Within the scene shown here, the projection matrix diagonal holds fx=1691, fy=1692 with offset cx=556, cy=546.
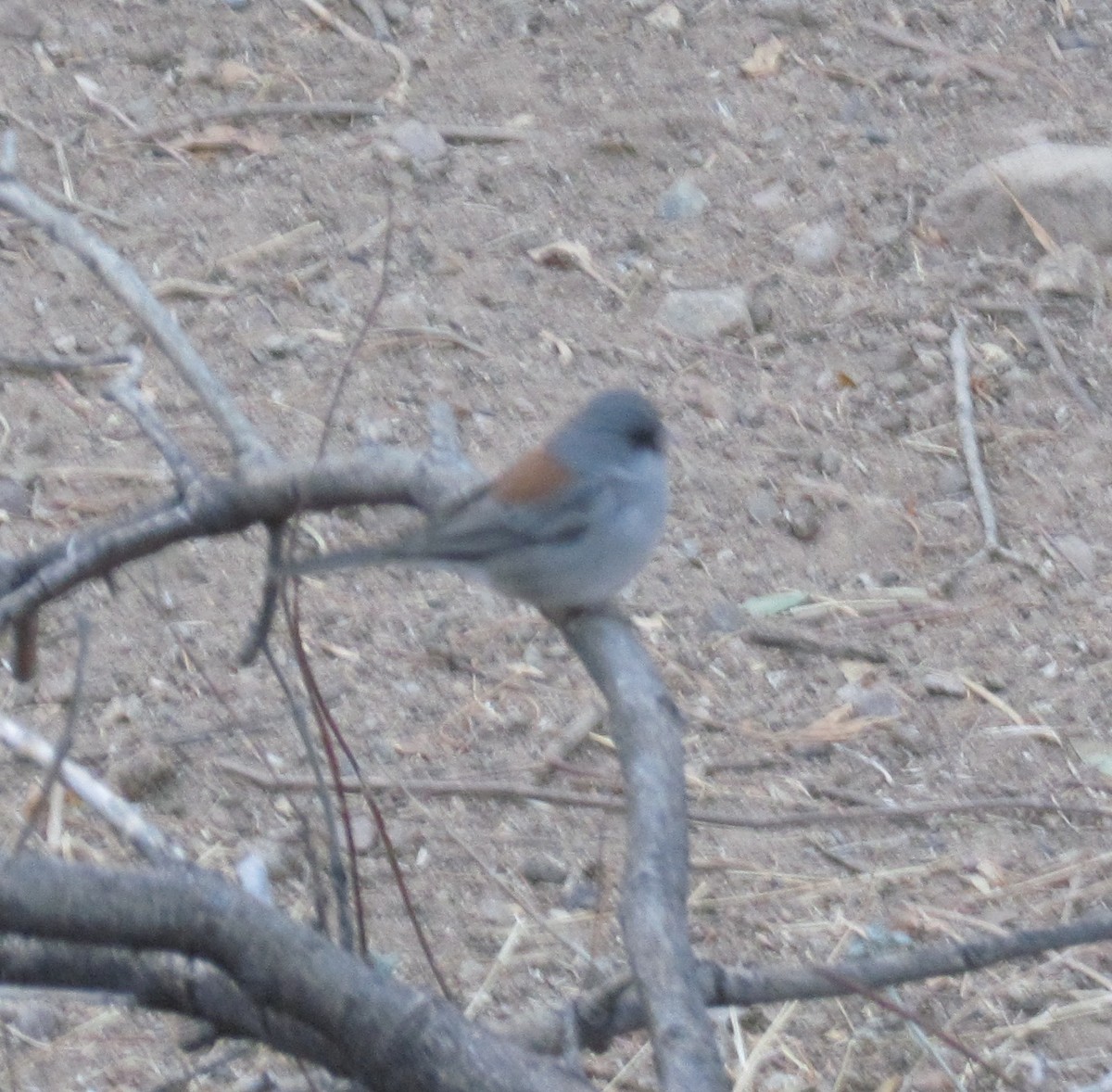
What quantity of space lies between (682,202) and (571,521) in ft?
8.87

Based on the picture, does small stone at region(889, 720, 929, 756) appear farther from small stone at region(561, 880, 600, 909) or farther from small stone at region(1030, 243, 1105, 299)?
small stone at region(1030, 243, 1105, 299)

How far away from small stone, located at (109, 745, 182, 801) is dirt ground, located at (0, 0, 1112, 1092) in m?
0.01

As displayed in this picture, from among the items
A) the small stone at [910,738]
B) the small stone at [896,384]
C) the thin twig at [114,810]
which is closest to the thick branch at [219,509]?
the thin twig at [114,810]

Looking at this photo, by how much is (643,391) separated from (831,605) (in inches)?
40.0

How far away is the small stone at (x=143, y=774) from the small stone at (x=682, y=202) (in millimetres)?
2846

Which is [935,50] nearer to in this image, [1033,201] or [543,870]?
[1033,201]

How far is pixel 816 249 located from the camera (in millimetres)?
5637

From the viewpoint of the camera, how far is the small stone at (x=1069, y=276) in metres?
5.49

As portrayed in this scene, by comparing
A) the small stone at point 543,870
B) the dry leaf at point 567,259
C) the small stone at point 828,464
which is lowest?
the small stone at point 543,870

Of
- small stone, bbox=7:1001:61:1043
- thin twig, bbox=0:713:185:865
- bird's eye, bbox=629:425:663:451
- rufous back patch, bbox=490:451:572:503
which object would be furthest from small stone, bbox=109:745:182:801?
bird's eye, bbox=629:425:663:451

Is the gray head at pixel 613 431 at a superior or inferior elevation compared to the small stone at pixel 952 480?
inferior

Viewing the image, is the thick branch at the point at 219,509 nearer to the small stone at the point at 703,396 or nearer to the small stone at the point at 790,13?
the small stone at the point at 703,396

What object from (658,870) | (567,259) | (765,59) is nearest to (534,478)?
(658,870)

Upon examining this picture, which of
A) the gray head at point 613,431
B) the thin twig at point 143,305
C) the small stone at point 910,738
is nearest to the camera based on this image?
the thin twig at point 143,305
